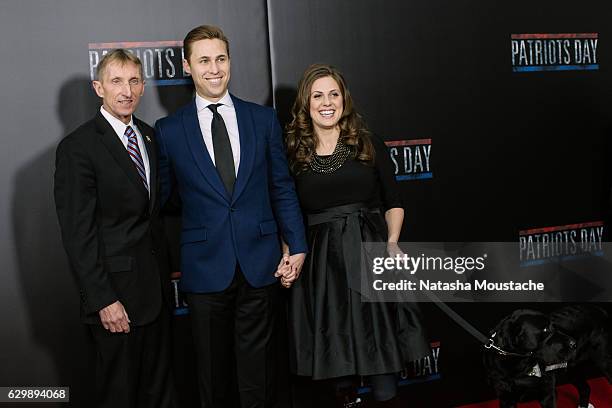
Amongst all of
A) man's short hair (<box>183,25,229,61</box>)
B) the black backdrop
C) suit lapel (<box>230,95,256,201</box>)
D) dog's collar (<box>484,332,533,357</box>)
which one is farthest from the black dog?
man's short hair (<box>183,25,229,61</box>)

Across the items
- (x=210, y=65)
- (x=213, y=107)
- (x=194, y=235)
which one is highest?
(x=210, y=65)

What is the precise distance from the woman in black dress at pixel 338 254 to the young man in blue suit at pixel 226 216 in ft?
0.27

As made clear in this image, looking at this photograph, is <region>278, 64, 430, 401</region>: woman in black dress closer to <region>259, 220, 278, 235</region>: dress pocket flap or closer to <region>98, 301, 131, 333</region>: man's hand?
<region>259, 220, 278, 235</region>: dress pocket flap

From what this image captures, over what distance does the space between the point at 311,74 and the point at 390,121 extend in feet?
2.27

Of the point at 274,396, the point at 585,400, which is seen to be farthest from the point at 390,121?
the point at 585,400

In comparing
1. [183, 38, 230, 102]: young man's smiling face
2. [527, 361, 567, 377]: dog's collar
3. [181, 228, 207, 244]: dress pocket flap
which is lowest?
[527, 361, 567, 377]: dog's collar

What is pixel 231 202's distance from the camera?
8.00ft

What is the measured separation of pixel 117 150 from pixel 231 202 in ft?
1.45

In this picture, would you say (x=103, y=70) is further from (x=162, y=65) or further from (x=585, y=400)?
(x=585, y=400)

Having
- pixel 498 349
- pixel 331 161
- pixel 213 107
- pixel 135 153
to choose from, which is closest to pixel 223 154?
pixel 213 107

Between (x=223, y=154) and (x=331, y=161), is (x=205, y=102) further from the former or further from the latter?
(x=331, y=161)

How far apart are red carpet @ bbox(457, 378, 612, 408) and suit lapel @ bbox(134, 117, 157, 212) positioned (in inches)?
79.5

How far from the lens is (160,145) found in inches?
98.3

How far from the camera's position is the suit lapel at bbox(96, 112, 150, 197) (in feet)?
7.46
